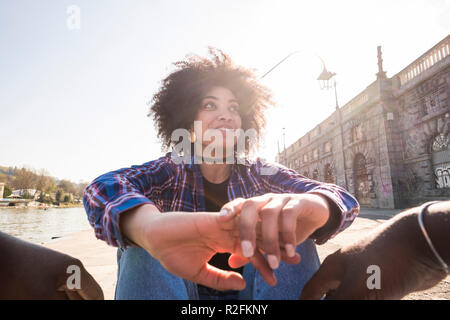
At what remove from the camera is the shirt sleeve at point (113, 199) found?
2.84 ft

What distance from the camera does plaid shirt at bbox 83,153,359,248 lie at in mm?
904

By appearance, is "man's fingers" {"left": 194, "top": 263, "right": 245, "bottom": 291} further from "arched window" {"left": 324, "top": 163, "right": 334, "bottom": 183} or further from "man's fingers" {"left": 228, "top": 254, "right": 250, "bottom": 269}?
"arched window" {"left": 324, "top": 163, "right": 334, "bottom": 183}

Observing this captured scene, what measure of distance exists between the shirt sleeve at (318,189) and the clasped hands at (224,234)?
28cm

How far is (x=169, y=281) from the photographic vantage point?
1.03 metres

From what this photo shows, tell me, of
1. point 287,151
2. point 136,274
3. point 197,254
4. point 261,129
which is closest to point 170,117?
point 261,129

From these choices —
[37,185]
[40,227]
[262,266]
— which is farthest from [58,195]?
[262,266]

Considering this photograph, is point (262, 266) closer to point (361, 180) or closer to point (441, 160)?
point (441, 160)

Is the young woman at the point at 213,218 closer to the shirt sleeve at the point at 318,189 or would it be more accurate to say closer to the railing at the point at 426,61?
the shirt sleeve at the point at 318,189

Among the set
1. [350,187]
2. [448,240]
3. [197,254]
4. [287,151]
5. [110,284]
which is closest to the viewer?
[448,240]

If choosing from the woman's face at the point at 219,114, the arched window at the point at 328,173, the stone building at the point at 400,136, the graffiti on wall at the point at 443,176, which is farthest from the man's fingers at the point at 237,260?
the arched window at the point at 328,173

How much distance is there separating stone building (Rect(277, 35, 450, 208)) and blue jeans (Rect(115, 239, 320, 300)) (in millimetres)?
11966

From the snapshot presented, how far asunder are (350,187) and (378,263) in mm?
16954
